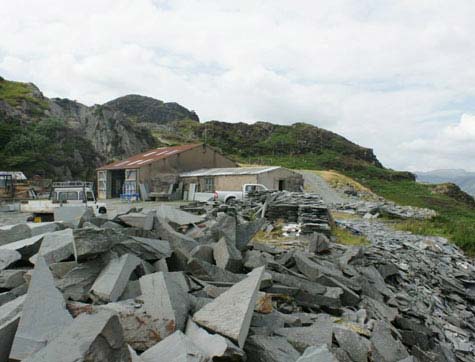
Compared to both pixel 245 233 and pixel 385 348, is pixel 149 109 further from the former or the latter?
pixel 385 348

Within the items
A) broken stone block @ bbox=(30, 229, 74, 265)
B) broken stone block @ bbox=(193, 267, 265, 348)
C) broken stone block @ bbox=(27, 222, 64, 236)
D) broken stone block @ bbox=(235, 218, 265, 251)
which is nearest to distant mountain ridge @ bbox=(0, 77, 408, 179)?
broken stone block @ bbox=(27, 222, 64, 236)

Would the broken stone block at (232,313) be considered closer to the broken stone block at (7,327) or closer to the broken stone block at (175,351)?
the broken stone block at (175,351)

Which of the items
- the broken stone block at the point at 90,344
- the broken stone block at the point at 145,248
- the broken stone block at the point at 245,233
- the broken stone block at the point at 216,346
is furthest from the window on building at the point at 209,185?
the broken stone block at the point at 90,344

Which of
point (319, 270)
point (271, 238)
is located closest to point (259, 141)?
point (271, 238)

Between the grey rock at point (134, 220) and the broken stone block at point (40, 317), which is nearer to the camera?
the broken stone block at point (40, 317)

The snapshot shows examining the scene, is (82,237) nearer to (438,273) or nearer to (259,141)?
(438,273)

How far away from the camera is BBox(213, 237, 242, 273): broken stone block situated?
5.23 meters

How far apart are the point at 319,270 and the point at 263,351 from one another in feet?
9.64

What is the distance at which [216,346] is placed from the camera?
111 inches

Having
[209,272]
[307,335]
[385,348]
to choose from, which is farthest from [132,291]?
[385,348]

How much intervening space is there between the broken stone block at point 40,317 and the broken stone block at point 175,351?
29.4 inches

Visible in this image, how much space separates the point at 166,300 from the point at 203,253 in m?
2.04

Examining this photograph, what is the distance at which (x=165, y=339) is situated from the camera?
290 centimetres

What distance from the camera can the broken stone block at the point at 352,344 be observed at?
3.71m
